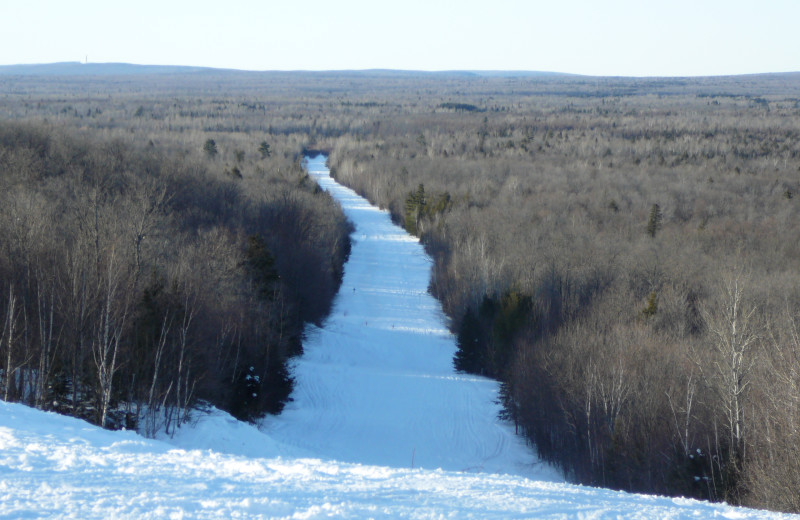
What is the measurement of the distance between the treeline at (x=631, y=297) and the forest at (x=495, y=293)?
0.12 metres

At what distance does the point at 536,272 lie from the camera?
32719 mm

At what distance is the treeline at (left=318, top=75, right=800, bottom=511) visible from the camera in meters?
15.5

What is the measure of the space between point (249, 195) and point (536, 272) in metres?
19.2

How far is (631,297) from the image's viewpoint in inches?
1134

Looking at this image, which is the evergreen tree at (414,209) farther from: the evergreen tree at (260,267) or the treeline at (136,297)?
the evergreen tree at (260,267)

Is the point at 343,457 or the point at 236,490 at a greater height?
the point at 236,490

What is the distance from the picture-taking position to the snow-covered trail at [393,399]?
64.2 ft

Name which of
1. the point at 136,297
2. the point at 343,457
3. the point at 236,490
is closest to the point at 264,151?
the point at 136,297

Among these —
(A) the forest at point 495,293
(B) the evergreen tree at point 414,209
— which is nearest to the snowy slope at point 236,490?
(A) the forest at point 495,293

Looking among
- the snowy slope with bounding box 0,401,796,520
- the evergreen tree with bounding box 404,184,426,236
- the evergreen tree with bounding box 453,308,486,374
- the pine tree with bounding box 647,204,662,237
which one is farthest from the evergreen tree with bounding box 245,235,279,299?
the evergreen tree with bounding box 404,184,426,236

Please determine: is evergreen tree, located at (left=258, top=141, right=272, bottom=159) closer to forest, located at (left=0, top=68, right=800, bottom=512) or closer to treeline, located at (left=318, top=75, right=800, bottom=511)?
treeline, located at (left=318, top=75, right=800, bottom=511)

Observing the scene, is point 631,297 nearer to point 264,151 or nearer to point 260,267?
point 260,267

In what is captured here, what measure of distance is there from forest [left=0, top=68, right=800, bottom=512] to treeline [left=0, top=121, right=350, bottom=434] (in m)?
0.09

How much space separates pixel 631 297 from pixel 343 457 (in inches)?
639
